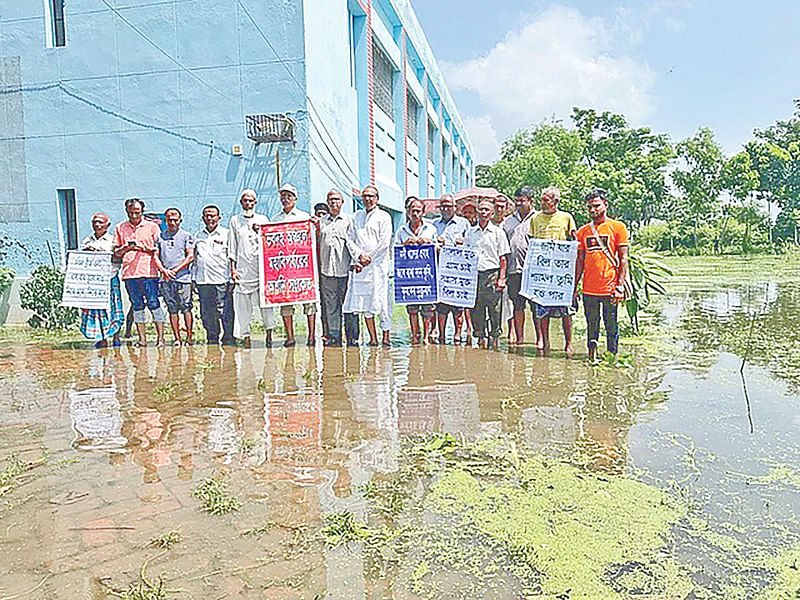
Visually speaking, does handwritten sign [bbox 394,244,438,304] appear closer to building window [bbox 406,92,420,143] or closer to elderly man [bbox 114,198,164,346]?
elderly man [bbox 114,198,164,346]

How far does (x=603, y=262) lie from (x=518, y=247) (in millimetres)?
1184

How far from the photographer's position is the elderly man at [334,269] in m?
7.95

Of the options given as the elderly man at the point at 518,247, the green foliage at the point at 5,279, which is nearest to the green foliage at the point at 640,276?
the elderly man at the point at 518,247

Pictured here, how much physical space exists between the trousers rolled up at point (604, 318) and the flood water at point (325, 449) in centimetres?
34

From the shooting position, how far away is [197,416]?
5.25 metres

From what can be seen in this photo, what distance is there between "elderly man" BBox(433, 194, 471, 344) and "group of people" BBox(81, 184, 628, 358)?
0.01 metres

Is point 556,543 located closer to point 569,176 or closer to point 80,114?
point 80,114

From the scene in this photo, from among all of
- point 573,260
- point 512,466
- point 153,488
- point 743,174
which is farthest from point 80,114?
point 743,174

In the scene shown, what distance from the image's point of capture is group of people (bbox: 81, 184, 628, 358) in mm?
7789

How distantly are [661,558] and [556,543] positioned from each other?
43 cm

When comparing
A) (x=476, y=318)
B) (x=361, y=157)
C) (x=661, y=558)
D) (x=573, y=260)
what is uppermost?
(x=361, y=157)

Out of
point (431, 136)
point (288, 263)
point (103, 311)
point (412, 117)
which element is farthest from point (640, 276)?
point (431, 136)

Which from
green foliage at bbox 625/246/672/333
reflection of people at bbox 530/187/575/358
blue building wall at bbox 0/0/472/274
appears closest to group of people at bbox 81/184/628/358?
reflection of people at bbox 530/187/575/358

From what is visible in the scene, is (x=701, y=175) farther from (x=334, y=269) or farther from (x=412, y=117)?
(x=334, y=269)
